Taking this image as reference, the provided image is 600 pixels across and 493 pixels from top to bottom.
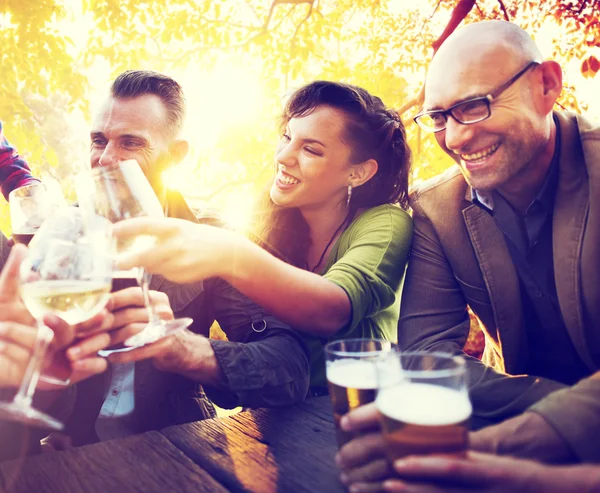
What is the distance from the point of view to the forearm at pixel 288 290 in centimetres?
169

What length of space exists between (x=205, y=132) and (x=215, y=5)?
5.13 feet

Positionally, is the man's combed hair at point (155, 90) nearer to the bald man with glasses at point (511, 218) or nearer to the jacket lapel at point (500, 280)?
the bald man with glasses at point (511, 218)

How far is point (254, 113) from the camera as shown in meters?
7.14

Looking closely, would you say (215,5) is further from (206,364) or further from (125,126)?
(206,364)

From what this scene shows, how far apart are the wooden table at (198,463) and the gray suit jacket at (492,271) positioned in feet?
2.26

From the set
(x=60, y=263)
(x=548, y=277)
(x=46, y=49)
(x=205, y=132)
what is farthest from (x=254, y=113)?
(x=60, y=263)

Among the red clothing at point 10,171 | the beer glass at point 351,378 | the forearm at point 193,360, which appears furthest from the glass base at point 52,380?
the red clothing at point 10,171

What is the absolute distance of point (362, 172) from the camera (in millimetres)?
3039

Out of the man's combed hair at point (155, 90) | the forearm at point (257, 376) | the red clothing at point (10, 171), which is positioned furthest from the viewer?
the red clothing at point (10, 171)

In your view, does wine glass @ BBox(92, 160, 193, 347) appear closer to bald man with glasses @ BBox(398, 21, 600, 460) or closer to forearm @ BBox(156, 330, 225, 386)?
forearm @ BBox(156, 330, 225, 386)

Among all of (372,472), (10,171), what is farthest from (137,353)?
(10,171)

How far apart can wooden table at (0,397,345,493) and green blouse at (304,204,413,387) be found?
63cm

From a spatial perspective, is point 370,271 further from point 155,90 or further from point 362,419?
point 155,90

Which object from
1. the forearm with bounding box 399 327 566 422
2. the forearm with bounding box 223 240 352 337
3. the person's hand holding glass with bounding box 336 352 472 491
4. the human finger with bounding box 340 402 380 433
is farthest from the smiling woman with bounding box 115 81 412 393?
the person's hand holding glass with bounding box 336 352 472 491
